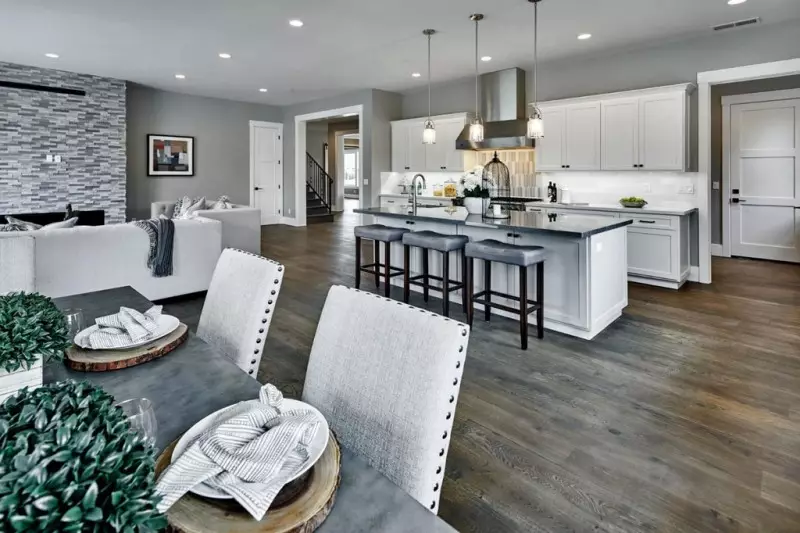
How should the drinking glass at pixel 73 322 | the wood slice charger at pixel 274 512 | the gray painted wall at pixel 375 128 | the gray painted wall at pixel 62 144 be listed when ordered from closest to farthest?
the wood slice charger at pixel 274 512, the drinking glass at pixel 73 322, the gray painted wall at pixel 62 144, the gray painted wall at pixel 375 128

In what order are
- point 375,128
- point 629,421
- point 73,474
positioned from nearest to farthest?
point 73,474 < point 629,421 < point 375,128

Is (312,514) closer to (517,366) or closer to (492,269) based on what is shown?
(517,366)

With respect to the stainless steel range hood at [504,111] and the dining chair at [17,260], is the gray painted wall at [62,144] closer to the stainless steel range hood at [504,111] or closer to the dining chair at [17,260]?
the dining chair at [17,260]

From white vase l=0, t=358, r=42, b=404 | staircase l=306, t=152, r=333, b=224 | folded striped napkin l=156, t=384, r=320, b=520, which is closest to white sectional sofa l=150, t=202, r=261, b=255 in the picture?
white vase l=0, t=358, r=42, b=404

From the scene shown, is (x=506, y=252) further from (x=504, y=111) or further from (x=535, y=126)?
(x=504, y=111)

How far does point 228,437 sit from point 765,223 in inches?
329

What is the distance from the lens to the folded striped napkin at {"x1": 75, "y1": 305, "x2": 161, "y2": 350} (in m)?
1.37

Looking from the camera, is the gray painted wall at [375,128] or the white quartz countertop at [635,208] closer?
the white quartz countertop at [635,208]

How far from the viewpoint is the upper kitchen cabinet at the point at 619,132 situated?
5.57 m

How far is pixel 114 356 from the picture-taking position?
134cm

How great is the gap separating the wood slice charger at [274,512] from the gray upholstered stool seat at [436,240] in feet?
11.5

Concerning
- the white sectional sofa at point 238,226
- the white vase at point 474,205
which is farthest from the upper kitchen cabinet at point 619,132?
the white sectional sofa at point 238,226

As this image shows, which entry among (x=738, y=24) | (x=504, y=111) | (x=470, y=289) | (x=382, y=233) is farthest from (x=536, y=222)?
(x=504, y=111)

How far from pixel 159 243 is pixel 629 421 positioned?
13.8 ft
